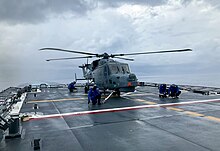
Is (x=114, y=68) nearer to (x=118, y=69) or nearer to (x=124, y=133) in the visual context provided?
(x=118, y=69)

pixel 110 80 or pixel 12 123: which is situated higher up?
pixel 110 80

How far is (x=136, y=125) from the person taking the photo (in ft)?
25.4

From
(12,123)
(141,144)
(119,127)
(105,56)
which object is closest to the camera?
(141,144)

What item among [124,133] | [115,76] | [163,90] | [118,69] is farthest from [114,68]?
[124,133]

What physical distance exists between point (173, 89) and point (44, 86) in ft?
87.7

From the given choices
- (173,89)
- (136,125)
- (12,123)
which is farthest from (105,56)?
(12,123)

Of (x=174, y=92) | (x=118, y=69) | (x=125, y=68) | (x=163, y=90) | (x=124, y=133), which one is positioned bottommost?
(x=124, y=133)

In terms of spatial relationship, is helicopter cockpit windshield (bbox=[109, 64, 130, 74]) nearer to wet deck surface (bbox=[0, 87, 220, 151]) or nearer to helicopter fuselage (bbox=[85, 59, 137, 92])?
helicopter fuselage (bbox=[85, 59, 137, 92])

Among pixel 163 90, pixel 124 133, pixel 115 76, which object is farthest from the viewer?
pixel 163 90

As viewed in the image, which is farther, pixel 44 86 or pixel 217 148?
pixel 44 86

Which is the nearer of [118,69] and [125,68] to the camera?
[118,69]

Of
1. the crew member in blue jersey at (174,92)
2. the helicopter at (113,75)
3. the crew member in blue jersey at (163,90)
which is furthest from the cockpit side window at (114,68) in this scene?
the crew member in blue jersey at (174,92)

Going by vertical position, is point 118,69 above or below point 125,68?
below

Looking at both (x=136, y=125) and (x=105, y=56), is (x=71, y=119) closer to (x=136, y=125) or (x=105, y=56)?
(x=136, y=125)
